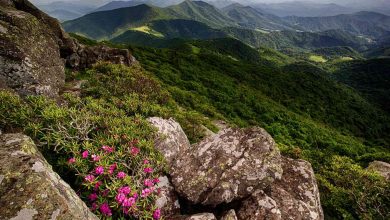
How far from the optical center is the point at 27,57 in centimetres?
1692

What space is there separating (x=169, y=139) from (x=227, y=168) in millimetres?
3501

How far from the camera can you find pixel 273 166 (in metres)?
10.6

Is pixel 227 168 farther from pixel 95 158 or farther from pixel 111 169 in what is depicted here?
pixel 95 158

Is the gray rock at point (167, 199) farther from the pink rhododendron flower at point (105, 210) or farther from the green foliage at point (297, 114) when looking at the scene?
the green foliage at point (297, 114)

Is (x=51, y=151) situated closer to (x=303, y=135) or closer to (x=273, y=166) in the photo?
(x=273, y=166)

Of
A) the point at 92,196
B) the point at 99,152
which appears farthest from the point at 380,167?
the point at 92,196

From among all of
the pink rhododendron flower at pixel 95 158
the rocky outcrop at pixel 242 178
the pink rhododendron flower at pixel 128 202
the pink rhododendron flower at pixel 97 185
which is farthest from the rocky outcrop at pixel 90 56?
the pink rhododendron flower at pixel 128 202

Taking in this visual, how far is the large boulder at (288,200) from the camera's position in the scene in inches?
383

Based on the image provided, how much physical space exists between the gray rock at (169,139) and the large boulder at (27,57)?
371 inches

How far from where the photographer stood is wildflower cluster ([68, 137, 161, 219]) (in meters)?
7.62

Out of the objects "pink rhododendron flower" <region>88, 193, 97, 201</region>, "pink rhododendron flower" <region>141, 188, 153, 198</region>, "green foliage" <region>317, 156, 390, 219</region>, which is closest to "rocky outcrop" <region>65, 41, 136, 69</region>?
"pink rhododendron flower" <region>88, 193, 97, 201</region>

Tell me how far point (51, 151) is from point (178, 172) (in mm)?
4844

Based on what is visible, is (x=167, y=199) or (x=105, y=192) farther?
(x=167, y=199)

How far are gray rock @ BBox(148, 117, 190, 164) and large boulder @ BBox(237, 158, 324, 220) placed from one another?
404 centimetres
